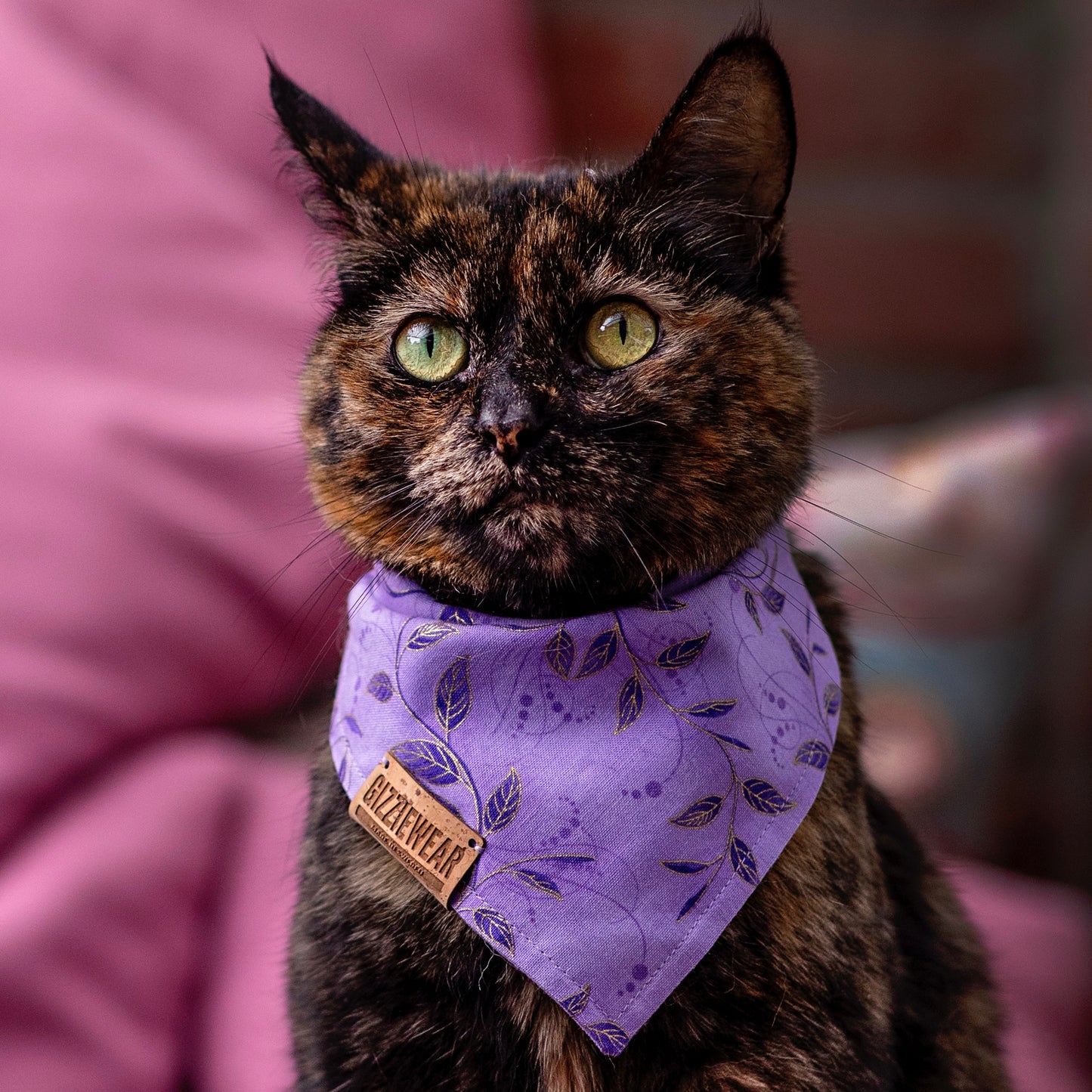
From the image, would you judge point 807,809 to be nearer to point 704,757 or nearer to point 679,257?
point 704,757

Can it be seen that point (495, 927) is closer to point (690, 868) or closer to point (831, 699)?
point (690, 868)

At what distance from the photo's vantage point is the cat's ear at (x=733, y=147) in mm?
553

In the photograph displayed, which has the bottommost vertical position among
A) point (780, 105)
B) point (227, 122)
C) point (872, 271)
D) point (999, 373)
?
point (999, 373)

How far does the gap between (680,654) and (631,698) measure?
0.12 ft

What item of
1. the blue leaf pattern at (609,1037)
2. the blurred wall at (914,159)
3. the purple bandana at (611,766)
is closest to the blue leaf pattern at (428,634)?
the purple bandana at (611,766)

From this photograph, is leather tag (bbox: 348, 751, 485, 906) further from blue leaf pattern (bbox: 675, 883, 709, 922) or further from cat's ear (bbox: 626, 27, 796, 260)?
cat's ear (bbox: 626, 27, 796, 260)

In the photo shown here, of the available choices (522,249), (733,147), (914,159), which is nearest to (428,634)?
(522,249)

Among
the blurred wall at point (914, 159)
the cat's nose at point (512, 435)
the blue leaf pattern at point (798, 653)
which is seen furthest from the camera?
the blurred wall at point (914, 159)

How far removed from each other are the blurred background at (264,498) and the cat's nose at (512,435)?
23cm

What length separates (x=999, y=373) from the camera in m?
1.61

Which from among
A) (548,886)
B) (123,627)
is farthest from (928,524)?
(123,627)

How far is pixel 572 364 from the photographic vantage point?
56cm

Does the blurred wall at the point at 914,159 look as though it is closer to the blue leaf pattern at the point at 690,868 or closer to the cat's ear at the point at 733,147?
the cat's ear at the point at 733,147

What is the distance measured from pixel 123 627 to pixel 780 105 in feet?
2.46
